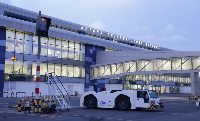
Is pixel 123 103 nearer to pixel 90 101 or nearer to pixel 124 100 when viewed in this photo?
pixel 124 100

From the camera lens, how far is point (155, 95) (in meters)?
24.3

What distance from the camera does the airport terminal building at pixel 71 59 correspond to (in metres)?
50.0

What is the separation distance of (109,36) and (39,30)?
215ft

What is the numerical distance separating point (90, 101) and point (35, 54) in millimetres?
34079

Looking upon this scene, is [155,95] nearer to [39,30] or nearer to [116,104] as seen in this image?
[116,104]

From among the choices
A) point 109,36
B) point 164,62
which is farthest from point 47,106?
point 109,36

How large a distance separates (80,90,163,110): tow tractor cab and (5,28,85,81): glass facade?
104 feet

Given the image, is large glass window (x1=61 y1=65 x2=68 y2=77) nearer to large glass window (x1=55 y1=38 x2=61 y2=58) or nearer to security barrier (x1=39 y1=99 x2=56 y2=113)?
large glass window (x1=55 y1=38 x2=61 y2=58)

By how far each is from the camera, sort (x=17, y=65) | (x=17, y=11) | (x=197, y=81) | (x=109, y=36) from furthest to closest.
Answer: (x=109, y=36), (x=17, y=11), (x=17, y=65), (x=197, y=81)

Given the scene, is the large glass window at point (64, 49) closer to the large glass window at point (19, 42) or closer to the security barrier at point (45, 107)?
the large glass window at point (19, 42)

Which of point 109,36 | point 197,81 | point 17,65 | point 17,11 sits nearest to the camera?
point 197,81

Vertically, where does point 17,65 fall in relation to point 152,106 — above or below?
above

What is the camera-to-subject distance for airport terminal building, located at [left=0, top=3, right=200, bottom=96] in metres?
50.0

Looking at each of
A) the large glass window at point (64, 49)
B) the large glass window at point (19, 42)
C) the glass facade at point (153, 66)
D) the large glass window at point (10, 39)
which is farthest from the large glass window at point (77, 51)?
the large glass window at point (10, 39)
